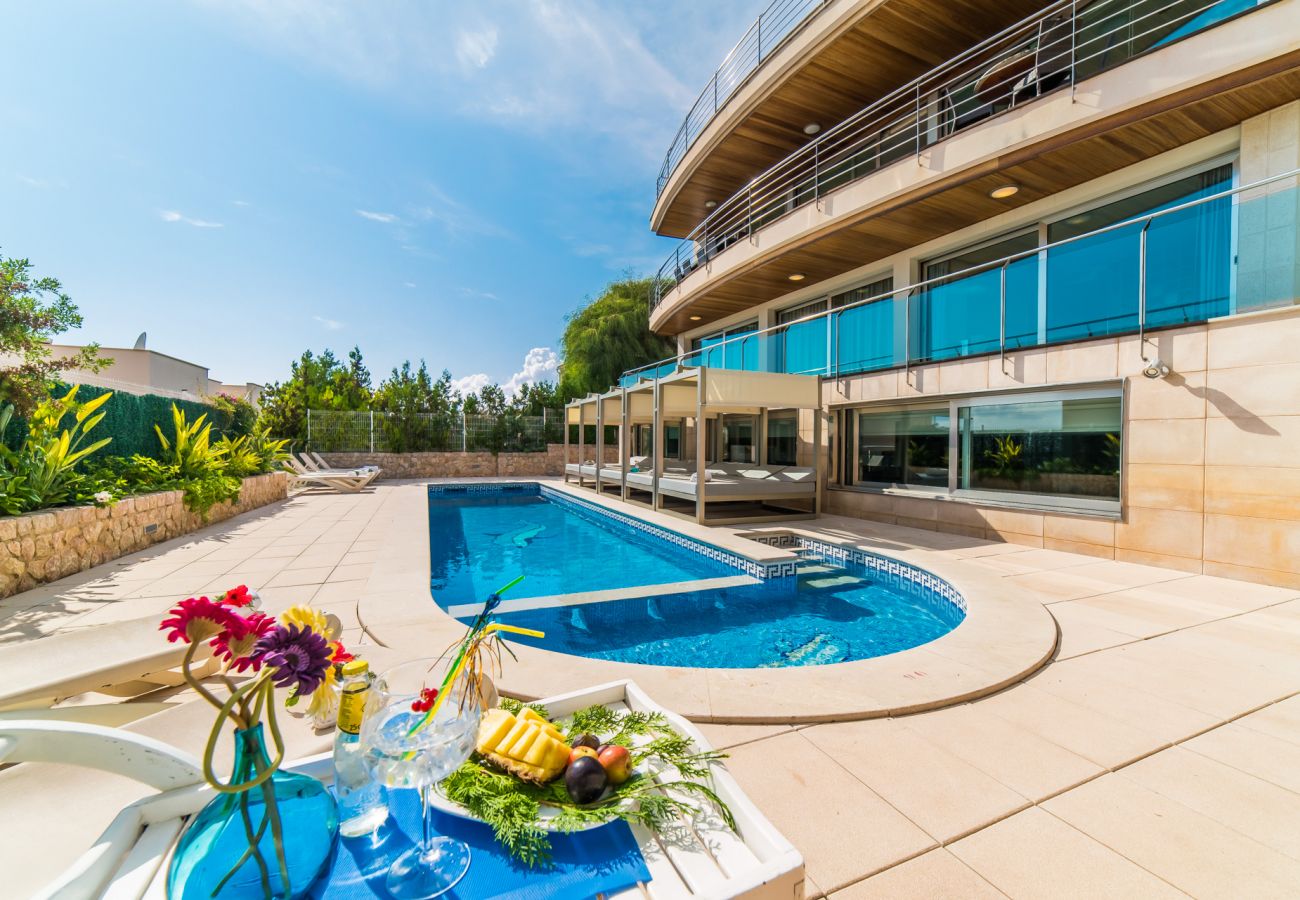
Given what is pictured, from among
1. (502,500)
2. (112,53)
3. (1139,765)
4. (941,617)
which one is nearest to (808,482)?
(941,617)

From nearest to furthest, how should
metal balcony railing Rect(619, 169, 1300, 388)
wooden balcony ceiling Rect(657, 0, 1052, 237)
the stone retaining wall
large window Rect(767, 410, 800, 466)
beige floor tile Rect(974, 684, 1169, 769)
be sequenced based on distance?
beige floor tile Rect(974, 684, 1169, 769)
metal balcony railing Rect(619, 169, 1300, 388)
wooden balcony ceiling Rect(657, 0, 1052, 237)
large window Rect(767, 410, 800, 466)
the stone retaining wall

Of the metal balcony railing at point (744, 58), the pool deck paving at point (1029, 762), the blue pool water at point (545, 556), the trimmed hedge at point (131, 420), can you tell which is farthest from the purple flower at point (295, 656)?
the metal balcony railing at point (744, 58)

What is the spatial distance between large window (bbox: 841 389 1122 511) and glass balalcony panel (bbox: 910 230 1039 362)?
0.86 meters

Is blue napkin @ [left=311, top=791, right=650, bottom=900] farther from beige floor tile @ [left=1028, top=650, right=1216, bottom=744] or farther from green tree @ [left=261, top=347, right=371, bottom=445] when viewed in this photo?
green tree @ [left=261, top=347, right=371, bottom=445]

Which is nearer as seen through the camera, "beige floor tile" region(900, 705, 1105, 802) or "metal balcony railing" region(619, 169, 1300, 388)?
"beige floor tile" region(900, 705, 1105, 802)

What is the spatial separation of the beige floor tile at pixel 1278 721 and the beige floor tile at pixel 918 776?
165 centimetres

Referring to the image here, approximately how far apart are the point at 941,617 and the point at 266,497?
12584 millimetres

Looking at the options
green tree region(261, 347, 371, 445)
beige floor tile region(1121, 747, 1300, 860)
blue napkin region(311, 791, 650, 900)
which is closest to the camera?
blue napkin region(311, 791, 650, 900)

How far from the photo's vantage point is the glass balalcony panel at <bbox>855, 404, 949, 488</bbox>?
338 inches

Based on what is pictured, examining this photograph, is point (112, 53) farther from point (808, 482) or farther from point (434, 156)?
point (808, 482)

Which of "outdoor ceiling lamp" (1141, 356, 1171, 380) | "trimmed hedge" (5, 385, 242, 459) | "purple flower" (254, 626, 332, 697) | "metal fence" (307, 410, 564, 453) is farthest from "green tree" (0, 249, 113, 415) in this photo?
"metal fence" (307, 410, 564, 453)

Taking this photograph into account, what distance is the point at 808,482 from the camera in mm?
9672

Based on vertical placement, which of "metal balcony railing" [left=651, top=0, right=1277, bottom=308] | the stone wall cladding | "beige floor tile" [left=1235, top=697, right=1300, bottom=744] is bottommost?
"beige floor tile" [left=1235, top=697, right=1300, bottom=744]

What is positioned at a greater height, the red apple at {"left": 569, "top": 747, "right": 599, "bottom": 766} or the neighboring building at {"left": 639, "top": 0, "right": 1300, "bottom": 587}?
the neighboring building at {"left": 639, "top": 0, "right": 1300, "bottom": 587}
